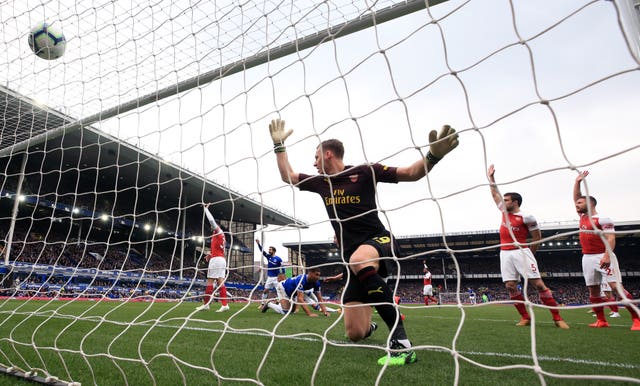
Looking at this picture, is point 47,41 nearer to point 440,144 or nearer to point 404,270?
point 440,144

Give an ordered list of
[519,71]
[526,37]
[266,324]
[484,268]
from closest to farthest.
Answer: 1. [526,37]
2. [519,71]
3. [266,324]
4. [484,268]

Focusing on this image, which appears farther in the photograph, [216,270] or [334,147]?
[216,270]

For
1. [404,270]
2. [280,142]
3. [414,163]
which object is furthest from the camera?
[404,270]

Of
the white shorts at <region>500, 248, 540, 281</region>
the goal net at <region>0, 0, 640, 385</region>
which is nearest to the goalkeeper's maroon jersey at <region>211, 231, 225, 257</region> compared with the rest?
the goal net at <region>0, 0, 640, 385</region>

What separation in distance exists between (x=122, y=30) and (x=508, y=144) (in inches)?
159

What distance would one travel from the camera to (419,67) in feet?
8.05

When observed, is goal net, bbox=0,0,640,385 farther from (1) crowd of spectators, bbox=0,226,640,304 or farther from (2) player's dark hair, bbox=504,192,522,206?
(1) crowd of spectators, bbox=0,226,640,304

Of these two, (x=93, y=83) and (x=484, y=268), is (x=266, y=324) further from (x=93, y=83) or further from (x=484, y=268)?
(x=484, y=268)

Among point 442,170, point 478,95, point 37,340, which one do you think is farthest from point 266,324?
point 478,95

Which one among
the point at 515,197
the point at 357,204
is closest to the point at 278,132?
the point at 357,204

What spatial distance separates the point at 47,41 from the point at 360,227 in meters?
4.41

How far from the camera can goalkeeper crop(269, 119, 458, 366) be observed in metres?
2.56

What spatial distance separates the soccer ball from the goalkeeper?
3492 millimetres

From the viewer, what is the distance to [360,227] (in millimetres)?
2842
